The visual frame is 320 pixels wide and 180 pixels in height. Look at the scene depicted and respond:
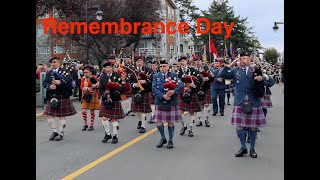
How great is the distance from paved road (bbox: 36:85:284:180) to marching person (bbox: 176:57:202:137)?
54cm

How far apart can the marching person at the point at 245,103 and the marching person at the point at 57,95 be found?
3.90 meters

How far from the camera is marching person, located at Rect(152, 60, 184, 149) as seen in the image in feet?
26.9

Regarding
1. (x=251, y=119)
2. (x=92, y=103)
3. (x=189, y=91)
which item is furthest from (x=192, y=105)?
(x=251, y=119)

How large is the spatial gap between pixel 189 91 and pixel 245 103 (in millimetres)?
2699

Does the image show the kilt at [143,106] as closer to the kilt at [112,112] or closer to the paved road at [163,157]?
the paved road at [163,157]

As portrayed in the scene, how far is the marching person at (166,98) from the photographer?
26.9 ft

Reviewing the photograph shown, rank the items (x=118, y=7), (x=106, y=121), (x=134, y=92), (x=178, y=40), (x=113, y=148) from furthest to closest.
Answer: (x=178, y=40) < (x=118, y=7) < (x=134, y=92) < (x=106, y=121) < (x=113, y=148)

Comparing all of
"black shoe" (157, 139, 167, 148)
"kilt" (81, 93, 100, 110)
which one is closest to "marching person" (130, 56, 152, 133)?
"kilt" (81, 93, 100, 110)

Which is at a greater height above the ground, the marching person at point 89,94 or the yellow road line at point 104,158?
the marching person at point 89,94

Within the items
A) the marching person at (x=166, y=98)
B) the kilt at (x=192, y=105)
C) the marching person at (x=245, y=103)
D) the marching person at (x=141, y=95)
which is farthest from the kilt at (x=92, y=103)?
the marching person at (x=245, y=103)
